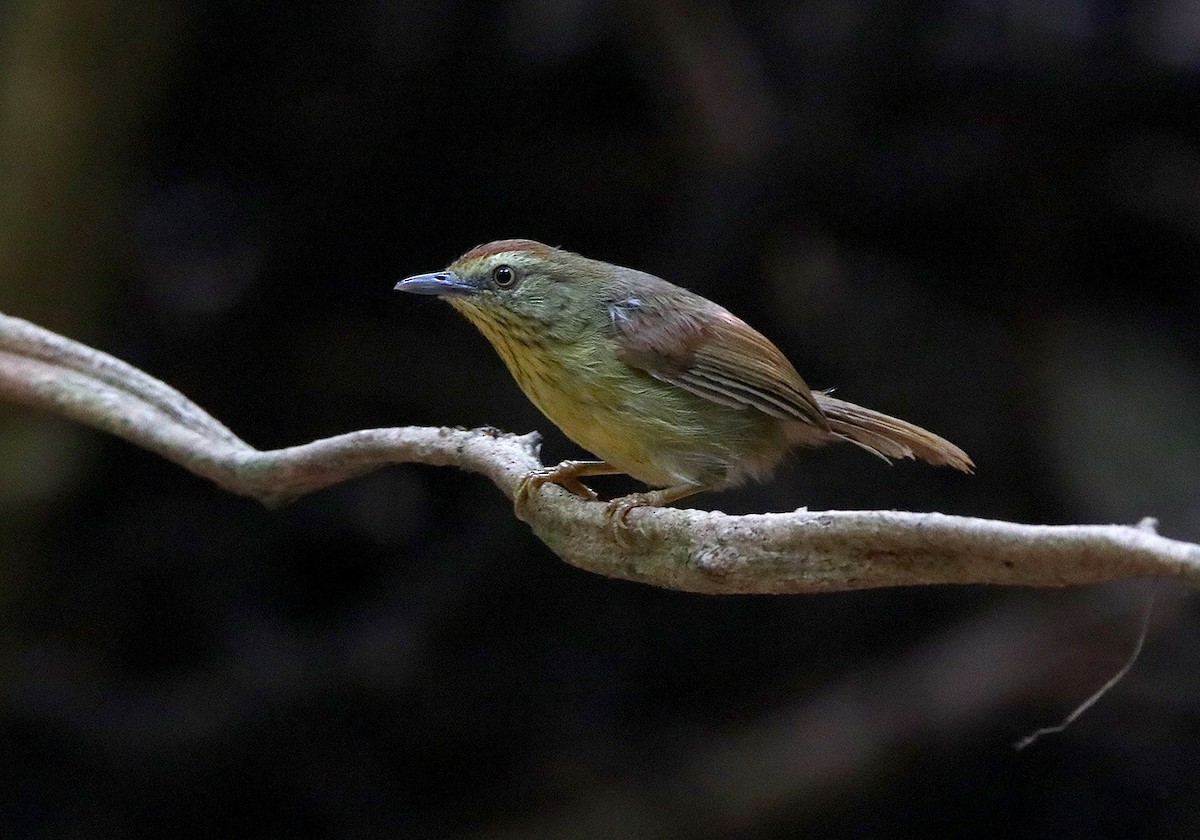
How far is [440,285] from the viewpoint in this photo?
3.40 metres

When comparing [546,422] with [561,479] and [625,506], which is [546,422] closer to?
[561,479]

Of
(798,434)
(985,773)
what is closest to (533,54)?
(798,434)

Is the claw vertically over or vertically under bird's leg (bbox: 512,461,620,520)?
over

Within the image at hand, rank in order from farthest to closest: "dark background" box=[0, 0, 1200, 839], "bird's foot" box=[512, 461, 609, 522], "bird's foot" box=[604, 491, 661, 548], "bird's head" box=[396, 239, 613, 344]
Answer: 1. "dark background" box=[0, 0, 1200, 839]
2. "bird's head" box=[396, 239, 613, 344]
3. "bird's foot" box=[512, 461, 609, 522]
4. "bird's foot" box=[604, 491, 661, 548]

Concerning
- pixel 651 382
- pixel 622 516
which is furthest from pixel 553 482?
pixel 622 516

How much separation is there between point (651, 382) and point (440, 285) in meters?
0.63

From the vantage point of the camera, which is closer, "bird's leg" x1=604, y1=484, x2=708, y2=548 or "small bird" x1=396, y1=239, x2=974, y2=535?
"bird's leg" x1=604, y1=484, x2=708, y2=548

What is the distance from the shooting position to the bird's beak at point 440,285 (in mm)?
3369

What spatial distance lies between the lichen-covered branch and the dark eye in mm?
530

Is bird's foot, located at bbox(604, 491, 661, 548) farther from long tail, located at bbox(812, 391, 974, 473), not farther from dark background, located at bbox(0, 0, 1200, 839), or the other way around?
dark background, located at bbox(0, 0, 1200, 839)

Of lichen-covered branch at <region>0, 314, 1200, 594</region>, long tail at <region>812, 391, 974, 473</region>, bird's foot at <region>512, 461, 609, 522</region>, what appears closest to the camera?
lichen-covered branch at <region>0, 314, 1200, 594</region>

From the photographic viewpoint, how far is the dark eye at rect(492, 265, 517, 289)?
11.2 ft

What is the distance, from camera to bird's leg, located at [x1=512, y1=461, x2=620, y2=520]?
288 centimetres

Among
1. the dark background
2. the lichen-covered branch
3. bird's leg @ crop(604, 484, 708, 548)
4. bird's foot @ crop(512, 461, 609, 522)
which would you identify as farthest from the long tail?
the dark background
